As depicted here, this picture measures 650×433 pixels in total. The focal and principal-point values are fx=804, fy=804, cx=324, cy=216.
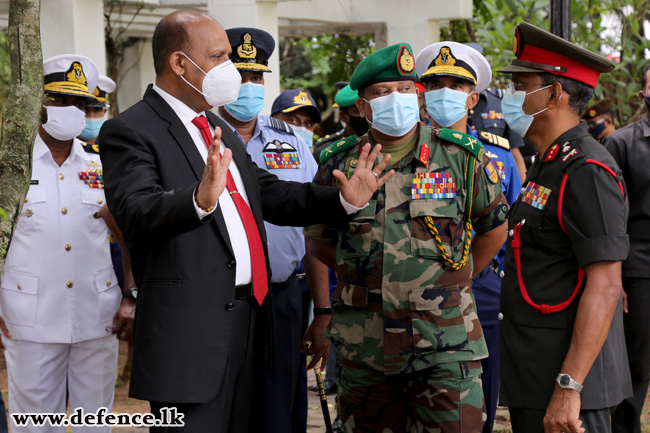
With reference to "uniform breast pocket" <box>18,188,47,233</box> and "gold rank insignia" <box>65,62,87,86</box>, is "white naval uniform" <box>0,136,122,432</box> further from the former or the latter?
"gold rank insignia" <box>65,62,87,86</box>

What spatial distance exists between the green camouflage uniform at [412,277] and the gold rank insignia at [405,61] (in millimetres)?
262

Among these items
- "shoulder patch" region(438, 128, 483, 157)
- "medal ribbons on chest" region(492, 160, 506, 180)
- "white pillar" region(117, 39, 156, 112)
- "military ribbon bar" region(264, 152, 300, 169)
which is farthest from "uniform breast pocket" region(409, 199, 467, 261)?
"white pillar" region(117, 39, 156, 112)

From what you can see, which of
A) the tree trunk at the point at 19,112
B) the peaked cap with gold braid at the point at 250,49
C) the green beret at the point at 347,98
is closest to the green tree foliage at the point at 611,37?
the green beret at the point at 347,98

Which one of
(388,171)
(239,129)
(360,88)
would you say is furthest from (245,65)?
(388,171)

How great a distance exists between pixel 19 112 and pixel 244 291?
1.03 meters

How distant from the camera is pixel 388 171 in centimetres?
334

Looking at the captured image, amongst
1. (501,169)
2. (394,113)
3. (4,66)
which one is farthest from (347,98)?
(4,66)

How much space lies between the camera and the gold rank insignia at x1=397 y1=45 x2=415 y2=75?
3.39 m

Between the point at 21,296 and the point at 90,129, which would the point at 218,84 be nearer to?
the point at 21,296

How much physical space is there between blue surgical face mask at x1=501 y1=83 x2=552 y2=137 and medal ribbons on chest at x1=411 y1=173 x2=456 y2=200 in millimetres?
384

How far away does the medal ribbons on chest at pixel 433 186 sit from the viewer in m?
3.31

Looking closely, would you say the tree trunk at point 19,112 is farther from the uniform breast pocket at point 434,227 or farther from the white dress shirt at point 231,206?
the uniform breast pocket at point 434,227

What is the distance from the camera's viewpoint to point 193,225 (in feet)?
8.63

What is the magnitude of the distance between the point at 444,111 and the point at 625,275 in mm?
1476
